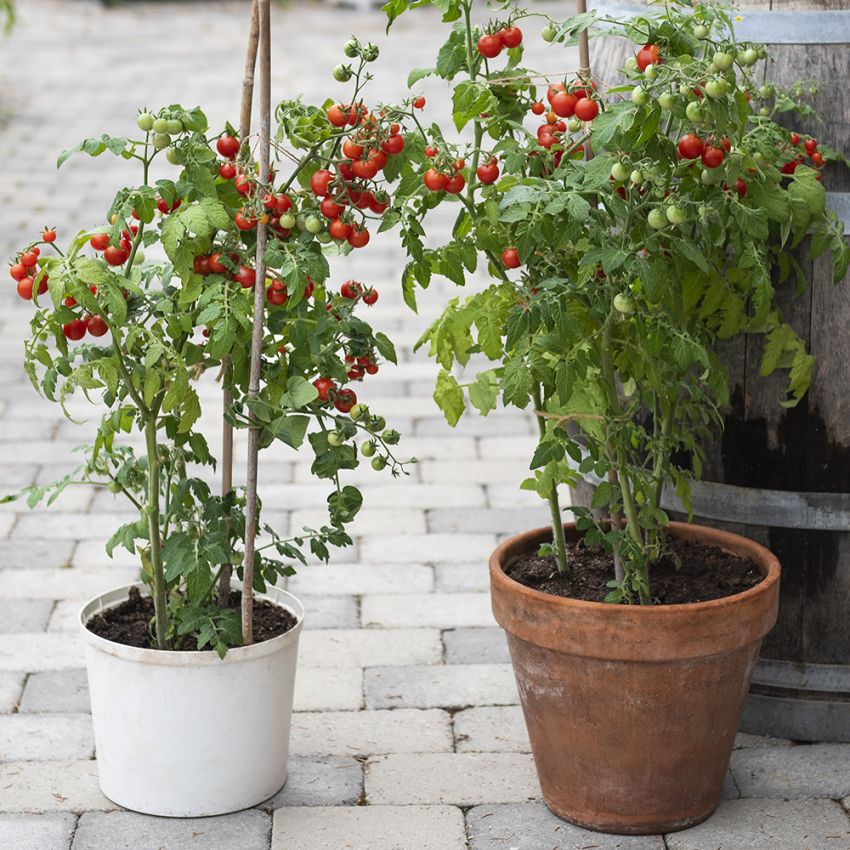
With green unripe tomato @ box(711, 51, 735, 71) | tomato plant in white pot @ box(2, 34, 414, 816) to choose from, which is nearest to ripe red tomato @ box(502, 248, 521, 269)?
tomato plant in white pot @ box(2, 34, 414, 816)

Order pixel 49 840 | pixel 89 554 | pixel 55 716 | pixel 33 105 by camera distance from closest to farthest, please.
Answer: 1. pixel 49 840
2. pixel 55 716
3. pixel 89 554
4. pixel 33 105

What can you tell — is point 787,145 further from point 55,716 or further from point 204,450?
point 55,716

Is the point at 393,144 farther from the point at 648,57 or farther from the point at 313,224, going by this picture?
the point at 648,57

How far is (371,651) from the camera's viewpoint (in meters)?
3.36

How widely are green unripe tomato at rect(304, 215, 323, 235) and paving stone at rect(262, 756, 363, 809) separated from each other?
107 centimetres

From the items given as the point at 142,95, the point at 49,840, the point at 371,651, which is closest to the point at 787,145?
the point at 371,651

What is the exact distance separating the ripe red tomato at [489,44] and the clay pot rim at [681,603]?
0.90 metres

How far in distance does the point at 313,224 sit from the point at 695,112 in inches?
24.7

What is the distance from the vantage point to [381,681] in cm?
321

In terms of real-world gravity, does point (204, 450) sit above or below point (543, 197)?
below

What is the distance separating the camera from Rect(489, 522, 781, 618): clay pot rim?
2.42 meters

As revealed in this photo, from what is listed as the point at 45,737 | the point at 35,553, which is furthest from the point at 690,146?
the point at 35,553

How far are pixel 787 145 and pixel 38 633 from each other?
2.04 meters

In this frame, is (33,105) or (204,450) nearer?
(204,450)
